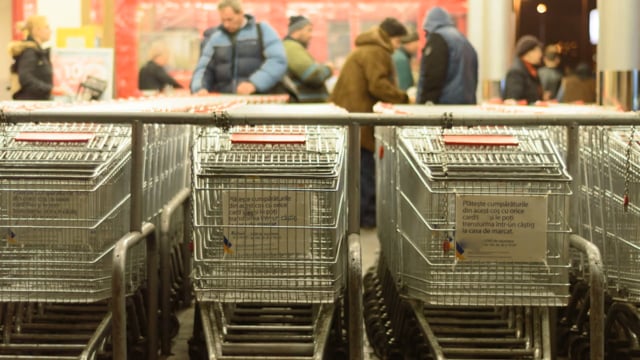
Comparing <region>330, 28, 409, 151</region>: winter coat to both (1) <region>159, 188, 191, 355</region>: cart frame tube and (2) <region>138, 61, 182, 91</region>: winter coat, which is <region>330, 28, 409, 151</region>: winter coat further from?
(1) <region>159, 188, 191, 355</region>: cart frame tube

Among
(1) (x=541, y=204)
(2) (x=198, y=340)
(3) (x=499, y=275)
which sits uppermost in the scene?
(1) (x=541, y=204)

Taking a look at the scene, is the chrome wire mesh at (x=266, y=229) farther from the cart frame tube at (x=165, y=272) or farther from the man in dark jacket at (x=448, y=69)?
the man in dark jacket at (x=448, y=69)

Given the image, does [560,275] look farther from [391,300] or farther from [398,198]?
[391,300]

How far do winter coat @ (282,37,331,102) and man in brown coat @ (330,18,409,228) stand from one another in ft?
2.51

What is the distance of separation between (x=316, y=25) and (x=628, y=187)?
9203mm

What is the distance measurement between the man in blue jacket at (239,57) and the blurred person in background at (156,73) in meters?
2.49

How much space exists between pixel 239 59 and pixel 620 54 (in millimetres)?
3698

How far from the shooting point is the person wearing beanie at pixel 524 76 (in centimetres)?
1023

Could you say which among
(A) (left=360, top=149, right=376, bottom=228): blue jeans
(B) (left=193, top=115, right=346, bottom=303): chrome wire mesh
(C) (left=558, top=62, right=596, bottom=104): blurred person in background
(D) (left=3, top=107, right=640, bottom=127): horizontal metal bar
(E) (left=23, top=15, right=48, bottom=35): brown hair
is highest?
(E) (left=23, top=15, right=48, bottom=35): brown hair

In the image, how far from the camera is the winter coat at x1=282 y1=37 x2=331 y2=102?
10.7 meters

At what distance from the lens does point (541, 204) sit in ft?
14.0

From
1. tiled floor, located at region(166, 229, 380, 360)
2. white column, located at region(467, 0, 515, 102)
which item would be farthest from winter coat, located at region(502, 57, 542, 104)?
white column, located at region(467, 0, 515, 102)

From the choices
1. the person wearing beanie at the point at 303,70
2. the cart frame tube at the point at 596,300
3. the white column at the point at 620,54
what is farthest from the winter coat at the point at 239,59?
the cart frame tube at the point at 596,300

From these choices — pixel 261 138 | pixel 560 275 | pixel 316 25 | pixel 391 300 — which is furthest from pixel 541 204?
pixel 316 25
